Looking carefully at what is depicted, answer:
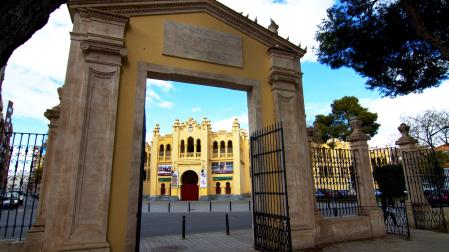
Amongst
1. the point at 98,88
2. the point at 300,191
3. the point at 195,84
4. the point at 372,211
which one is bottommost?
the point at 372,211

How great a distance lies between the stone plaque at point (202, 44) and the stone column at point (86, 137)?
115 cm

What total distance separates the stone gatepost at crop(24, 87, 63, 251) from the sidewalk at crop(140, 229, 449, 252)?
7.95 ft

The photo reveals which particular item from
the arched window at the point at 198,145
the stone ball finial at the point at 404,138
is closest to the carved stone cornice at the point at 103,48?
the stone ball finial at the point at 404,138

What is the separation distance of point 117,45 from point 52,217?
3665 mm

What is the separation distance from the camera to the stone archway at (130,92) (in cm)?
517

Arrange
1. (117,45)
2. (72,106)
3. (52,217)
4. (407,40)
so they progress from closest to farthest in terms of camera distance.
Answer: (52,217) → (72,106) → (117,45) → (407,40)

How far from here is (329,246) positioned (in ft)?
23.8

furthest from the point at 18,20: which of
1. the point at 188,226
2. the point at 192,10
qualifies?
the point at 188,226

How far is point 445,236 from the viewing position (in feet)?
28.1

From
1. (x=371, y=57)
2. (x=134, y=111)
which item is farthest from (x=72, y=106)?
(x=371, y=57)

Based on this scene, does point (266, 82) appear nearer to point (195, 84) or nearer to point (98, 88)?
point (195, 84)

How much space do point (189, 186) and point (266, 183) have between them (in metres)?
34.4

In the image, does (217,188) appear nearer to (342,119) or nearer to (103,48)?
(342,119)

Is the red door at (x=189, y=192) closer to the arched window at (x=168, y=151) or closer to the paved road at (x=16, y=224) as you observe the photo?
the arched window at (x=168, y=151)
